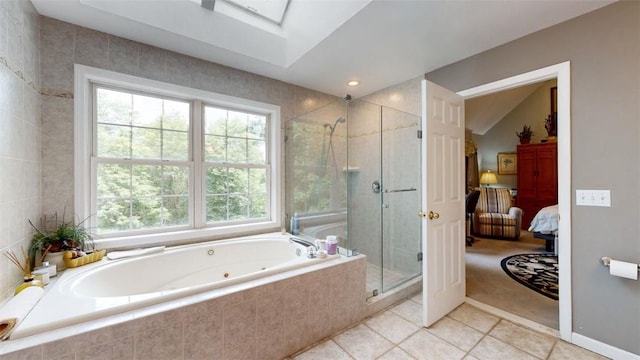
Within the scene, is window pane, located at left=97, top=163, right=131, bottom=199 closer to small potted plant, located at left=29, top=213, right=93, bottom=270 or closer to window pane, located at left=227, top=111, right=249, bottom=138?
small potted plant, located at left=29, top=213, right=93, bottom=270

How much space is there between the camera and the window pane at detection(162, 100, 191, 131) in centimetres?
235

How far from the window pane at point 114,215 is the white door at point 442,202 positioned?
101 inches

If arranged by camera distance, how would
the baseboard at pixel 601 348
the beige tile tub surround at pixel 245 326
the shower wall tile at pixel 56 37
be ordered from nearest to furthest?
1. the beige tile tub surround at pixel 245 326
2. the baseboard at pixel 601 348
3. the shower wall tile at pixel 56 37

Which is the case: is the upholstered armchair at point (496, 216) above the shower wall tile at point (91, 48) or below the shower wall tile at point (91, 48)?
below

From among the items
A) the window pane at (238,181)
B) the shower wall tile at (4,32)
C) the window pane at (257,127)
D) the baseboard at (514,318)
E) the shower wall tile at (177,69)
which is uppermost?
the shower wall tile at (177,69)

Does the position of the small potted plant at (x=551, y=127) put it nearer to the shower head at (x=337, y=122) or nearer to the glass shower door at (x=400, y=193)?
the glass shower door at (x=400, y=193)

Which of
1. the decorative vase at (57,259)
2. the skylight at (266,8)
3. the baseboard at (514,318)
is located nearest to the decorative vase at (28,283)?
the decorative vase at (57,259)

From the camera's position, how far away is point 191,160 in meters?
2.46

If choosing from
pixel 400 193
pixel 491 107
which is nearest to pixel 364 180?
pixel 400 193

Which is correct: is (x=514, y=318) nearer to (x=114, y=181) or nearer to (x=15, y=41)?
(x=114, y=181)

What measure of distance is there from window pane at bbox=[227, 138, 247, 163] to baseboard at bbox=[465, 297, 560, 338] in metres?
2.74

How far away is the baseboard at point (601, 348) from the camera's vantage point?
59.0 inches

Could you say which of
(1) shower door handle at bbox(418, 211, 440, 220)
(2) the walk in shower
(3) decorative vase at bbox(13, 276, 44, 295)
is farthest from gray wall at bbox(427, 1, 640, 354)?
(3) decorative vase at bbox(13, 276, 44, 295)

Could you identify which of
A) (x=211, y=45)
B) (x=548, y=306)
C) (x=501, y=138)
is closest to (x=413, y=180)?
(x=548, y=306)
